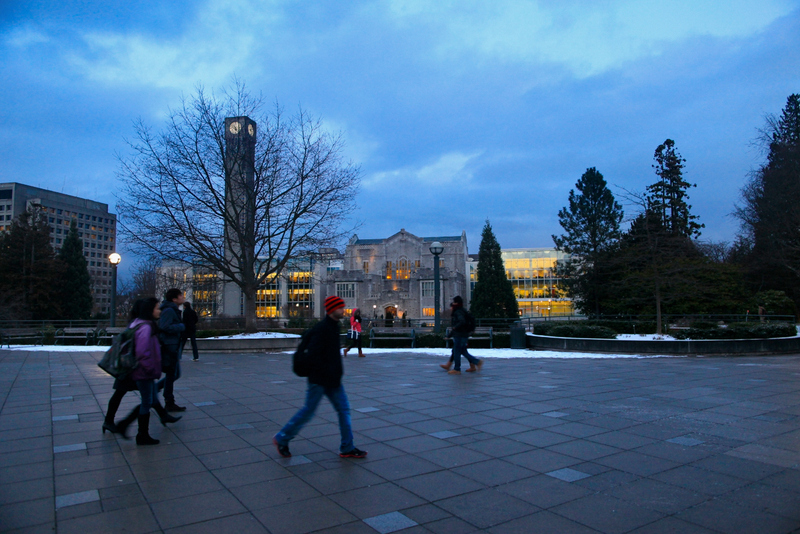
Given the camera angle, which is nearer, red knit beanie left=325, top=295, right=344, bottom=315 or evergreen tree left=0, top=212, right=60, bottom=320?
red knit beanie left=325, top=295, right=344, bottom=315

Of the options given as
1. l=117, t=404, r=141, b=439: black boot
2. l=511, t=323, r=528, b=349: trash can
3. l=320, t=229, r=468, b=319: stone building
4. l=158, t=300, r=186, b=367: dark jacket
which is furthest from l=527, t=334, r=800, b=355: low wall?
l=320, t=229, r=468, b=319: stone building

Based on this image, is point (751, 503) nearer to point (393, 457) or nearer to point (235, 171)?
point (393, 457)

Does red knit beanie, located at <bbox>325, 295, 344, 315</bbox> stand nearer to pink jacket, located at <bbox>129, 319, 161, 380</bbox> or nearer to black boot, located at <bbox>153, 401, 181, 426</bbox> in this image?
pink jacket, located at <bbox>129, 319, 161, 380</bbox>

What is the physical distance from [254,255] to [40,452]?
58.6 feet

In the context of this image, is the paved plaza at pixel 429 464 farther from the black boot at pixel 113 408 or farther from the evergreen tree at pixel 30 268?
the evergreen tree at pixel 30 268

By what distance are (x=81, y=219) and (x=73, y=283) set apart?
95308 millimetres

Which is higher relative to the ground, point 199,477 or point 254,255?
→ point 254,255

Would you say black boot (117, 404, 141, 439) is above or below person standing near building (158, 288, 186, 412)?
below

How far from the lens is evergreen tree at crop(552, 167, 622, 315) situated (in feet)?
142

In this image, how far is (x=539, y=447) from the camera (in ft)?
Answer: 18.6

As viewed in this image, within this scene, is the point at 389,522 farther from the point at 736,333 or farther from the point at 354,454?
the point at 736,333

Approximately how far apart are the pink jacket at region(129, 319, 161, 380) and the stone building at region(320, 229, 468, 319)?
59301 mm

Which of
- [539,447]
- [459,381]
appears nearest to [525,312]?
→ [459,381]

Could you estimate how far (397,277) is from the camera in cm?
7375
